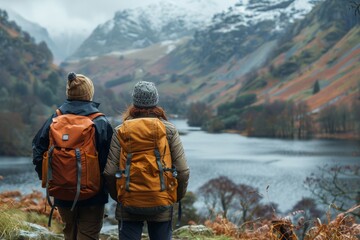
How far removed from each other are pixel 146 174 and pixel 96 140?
0.63 metres

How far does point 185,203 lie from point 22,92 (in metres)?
115

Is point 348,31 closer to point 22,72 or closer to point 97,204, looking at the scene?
point 22,72

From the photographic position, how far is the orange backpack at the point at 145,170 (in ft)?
13.1

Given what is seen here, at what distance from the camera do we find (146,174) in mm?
3982

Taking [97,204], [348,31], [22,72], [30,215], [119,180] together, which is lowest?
[30,215]

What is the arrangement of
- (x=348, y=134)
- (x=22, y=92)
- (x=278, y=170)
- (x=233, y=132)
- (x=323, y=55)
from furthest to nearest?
(x=323, y=55)
(x=22, y=92)
(x=233, y=132)
(x=348, y=134)
(x=278, y=170)

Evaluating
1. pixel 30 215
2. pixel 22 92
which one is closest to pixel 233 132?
pixel 22 92

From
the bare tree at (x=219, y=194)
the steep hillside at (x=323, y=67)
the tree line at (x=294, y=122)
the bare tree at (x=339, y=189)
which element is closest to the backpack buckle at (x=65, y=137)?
the bare tree at (x=339, y=189)

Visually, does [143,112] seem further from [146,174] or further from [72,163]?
[72,163]

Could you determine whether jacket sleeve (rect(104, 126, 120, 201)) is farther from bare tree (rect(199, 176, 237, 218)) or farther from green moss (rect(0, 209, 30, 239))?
bare tree (rect(199, 176, 237, 218))

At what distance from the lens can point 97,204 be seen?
14.7 feet

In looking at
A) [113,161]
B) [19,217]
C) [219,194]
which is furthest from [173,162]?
[219,194]

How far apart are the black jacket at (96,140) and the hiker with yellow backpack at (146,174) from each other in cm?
17

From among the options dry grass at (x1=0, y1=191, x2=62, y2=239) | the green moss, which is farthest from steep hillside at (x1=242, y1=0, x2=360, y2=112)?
the green moss
